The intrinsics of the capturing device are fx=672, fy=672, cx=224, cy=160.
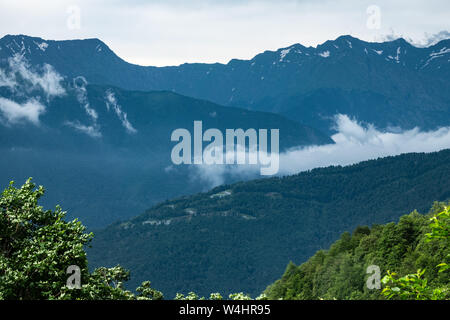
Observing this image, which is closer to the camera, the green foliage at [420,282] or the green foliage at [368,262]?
the green foliage at [420,282]

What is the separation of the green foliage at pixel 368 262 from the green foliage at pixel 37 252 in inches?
2197

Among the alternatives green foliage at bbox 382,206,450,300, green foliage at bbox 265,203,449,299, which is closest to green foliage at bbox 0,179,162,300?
green foliage at bbox 382,206,450,300

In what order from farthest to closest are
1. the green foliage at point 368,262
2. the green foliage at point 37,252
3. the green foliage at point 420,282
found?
1. the green foliage at point 368,262
2. the green foliage at point 37,252
3. the green foliage at point 420,282

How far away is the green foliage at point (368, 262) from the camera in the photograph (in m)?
95.1

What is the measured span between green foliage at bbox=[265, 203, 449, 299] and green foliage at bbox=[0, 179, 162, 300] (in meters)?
55.8

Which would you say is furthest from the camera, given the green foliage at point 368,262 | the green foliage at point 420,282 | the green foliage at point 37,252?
the green foliage at point 368,262

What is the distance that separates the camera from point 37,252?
2927cm

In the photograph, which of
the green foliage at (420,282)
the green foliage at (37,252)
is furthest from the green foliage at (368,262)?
Answer: the green foliage at (420,282)

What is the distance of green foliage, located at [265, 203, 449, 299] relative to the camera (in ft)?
312

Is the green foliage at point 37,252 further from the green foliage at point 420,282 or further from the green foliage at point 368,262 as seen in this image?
the green foliage at point 368,262

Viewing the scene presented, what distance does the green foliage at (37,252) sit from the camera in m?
28.8
